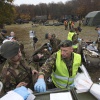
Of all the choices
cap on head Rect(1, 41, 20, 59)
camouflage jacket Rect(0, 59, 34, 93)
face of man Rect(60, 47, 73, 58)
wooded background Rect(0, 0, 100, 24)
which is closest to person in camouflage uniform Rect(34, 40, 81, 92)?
face of man Rect(60, 47, 73, 58)

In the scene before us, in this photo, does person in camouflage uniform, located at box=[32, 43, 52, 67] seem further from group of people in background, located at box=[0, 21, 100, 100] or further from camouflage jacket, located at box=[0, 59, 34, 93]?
camouflage jacket, located at box=[0, 59, 34, 93]

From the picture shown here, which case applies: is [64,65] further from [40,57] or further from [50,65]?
[40,57]

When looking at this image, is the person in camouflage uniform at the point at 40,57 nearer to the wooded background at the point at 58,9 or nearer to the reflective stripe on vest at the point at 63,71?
the reflective stripe on vest at the point at 63,71

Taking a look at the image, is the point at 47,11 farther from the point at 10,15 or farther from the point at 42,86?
the point at 42,86

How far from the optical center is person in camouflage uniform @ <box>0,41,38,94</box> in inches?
105

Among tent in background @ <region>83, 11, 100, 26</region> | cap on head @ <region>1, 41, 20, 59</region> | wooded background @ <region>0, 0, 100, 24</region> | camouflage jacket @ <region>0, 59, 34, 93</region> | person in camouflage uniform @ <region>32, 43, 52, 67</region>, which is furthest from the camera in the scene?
wooded background @ <region>0, 0, 100, 24</region>

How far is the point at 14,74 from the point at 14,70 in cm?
6

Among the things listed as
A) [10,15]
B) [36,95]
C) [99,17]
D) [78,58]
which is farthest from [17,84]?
[10,15]

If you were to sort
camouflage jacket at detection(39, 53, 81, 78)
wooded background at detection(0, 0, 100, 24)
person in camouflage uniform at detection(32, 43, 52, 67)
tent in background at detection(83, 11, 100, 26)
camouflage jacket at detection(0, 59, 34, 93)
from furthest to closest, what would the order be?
wooded background at detection(0, 0, 100, 24)
tent in background at detection(83, 11, 100, 26)
person in camouflage uniform at detection(32, 43, 52, 67)
camouflage jacket at detection(39, 53, 81, 78)
camouflage jacket at detection(0, 59, 34, 93)

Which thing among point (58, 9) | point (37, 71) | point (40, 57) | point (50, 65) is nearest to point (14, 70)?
point (37, 71)

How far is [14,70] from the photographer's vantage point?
9.28 feet

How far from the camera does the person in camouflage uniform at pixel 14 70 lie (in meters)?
2.67

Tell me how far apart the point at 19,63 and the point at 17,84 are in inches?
12.1

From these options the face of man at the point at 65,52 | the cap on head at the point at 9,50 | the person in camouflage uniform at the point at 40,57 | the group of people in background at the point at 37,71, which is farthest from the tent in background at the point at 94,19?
the cap on head at the point at 9,50
